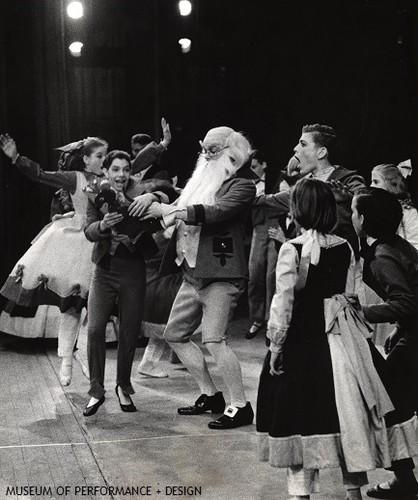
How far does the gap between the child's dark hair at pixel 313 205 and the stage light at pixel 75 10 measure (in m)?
6.99

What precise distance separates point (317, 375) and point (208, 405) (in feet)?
6.90

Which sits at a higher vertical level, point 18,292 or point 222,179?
point 222,179

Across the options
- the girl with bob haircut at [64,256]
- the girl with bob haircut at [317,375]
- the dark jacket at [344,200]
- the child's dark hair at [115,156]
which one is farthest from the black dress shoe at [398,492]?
the girl with bob haircut at [64,256]

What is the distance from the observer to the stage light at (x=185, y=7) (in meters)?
11.3

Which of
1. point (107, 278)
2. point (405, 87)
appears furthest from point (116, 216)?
point (405, 87)

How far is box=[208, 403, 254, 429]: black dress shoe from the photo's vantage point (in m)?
5.61

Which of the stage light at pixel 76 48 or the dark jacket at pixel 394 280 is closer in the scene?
the dark jacket at pixel 394 280

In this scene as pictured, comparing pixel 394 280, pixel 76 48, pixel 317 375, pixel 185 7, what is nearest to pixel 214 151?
pixel 394 280

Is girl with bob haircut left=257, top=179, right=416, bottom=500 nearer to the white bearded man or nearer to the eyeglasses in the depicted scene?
the white bearded man

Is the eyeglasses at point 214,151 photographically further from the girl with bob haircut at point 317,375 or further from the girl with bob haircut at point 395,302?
the girl with bob haircut at point 317,375

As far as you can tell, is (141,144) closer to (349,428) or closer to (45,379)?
(45,379)

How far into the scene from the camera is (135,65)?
1123 centimetres

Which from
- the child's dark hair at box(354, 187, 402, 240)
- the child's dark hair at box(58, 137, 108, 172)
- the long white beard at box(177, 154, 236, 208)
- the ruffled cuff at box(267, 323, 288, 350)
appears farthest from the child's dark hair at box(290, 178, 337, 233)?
the child's dark hair at box(58, 137, 108, 172)

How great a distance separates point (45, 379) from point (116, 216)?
6.78 feet
